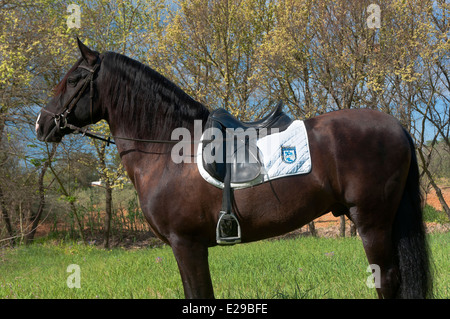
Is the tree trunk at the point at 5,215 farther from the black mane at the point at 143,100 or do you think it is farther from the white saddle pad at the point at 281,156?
the white saddle pad at the point at 281,156

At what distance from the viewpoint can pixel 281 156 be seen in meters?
2.82

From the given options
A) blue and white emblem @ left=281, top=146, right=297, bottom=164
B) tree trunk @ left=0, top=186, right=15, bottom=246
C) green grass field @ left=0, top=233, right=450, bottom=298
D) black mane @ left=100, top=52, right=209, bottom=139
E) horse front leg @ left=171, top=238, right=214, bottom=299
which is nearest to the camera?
horse front leg @ left=171, top=238, right=214, bottom=299

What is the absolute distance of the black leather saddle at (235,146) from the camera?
2762mm

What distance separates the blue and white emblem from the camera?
280cm

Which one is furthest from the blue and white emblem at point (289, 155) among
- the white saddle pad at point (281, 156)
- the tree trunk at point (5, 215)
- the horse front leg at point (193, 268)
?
the tree trunk at point (5, 215)

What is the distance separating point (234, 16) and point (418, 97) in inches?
237

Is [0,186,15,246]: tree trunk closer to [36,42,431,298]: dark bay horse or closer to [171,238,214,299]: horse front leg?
[36,42,431,298]: dark bay horse

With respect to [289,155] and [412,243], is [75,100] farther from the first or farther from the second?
[412,243]

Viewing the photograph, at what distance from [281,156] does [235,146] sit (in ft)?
1.22

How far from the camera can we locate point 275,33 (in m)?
10.1

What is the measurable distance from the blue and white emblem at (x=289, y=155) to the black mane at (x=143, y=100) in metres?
0.76

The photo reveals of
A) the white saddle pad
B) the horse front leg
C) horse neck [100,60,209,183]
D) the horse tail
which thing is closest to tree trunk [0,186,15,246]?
horse neck [100,60,209,183]
